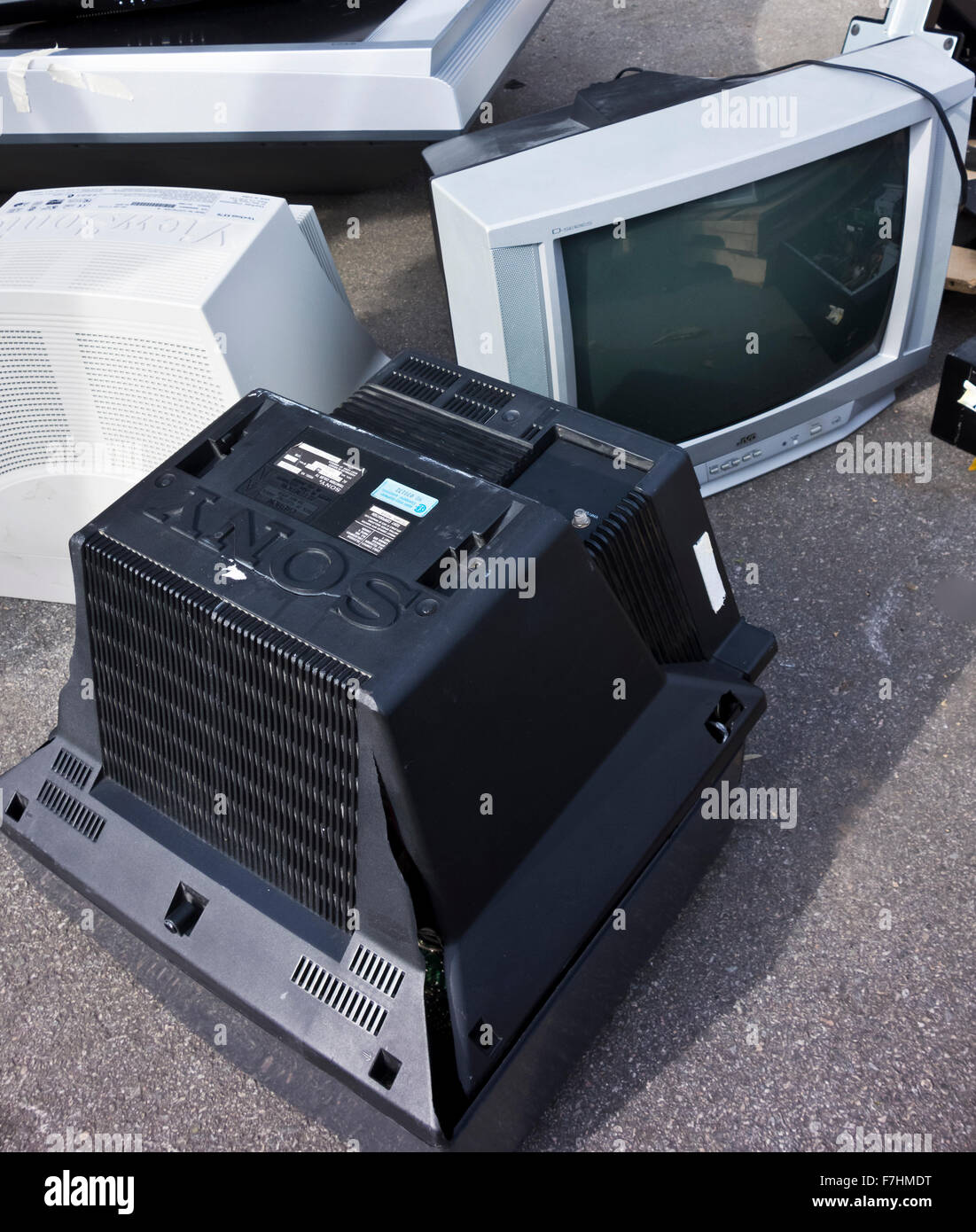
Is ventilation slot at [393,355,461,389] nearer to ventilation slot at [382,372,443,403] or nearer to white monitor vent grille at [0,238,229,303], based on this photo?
ventilation slot at [382,372,443,403]

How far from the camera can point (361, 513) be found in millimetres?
1088

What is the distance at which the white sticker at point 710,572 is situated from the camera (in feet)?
4.24

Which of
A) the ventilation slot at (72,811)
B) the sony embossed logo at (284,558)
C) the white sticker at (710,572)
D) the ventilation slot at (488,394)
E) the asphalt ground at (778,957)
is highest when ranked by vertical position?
the sony embossed logo at (284,558)

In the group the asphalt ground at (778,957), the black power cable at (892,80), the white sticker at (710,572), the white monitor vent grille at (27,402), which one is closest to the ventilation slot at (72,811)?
the asphalt ground at (778,957)

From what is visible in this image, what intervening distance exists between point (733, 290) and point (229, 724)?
1.12 metres

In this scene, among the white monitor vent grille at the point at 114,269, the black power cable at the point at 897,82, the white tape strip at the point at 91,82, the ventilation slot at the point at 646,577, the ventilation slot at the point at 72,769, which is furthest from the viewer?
the white tape strip at the point at 91,82

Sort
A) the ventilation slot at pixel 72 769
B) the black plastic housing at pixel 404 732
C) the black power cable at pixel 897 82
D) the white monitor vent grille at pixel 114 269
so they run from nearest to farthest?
the black plastic housing at pixel 404 732 → the ventilation slot at pixel 72 769 → the white monitor vent grille at pixel 114 269 → the black power cable at pixel 897 82

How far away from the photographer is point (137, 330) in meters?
1.47

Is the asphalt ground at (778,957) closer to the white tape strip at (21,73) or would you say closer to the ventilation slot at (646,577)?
the ventilation slot at (646,577)

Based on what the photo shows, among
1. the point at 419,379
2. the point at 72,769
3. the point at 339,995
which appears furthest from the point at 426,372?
the point at 339,995

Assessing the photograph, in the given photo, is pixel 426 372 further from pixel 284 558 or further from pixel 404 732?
pixel 404 732

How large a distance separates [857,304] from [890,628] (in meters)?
0.59
